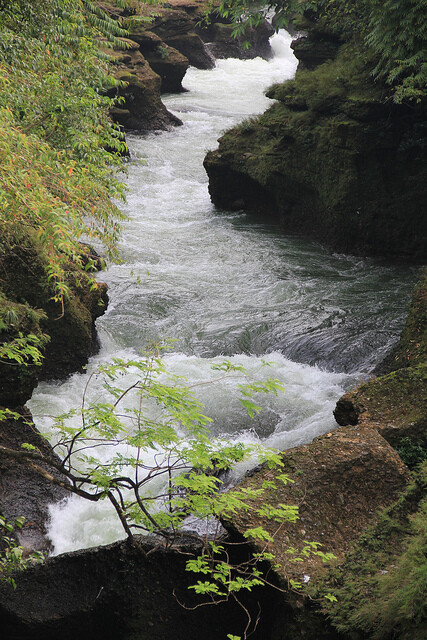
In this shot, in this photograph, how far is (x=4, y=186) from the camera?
483cm

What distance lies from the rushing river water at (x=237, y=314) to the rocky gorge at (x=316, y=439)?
63 centimetres

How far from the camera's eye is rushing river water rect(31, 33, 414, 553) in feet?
24.0

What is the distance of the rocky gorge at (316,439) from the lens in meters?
4.20

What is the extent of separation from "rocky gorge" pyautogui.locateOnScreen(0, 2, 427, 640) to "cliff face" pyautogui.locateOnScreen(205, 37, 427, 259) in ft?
0.10

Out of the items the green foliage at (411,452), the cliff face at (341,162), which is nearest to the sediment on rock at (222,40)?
the cliff face at (341,162)

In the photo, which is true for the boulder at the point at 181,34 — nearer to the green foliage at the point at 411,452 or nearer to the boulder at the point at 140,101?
the boulder at the point at 140,101

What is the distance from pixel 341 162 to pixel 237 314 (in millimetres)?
5070

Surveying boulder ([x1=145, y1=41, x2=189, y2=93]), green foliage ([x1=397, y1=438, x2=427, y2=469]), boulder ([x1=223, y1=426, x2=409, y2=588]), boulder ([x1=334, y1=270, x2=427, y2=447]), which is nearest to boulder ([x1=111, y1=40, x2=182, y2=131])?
boulder ([x1=145, y1=41, x2=189, y2=93])

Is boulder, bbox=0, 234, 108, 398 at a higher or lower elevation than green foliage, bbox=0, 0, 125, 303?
lower

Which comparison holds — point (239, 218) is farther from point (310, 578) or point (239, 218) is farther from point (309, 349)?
point (310, 578)

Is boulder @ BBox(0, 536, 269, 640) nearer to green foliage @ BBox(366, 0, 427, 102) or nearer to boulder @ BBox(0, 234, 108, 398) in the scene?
boulder @ BBox(0, 234, 108, 398)

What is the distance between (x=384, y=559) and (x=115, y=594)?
2.06 m

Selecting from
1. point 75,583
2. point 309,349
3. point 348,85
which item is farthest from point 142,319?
point 348,85

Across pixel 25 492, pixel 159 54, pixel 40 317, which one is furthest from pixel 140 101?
pixel 25 492
